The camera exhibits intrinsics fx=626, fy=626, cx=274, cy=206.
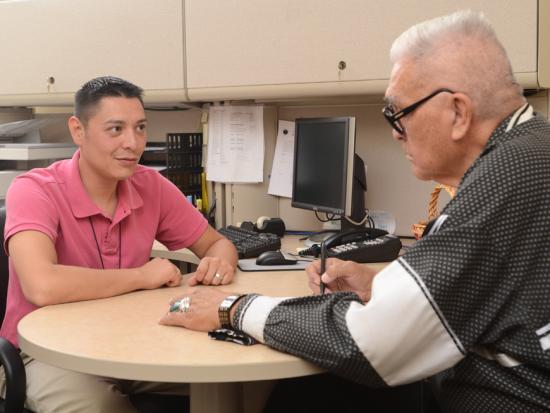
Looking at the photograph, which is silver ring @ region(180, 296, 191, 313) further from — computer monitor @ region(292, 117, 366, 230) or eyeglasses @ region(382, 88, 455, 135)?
computer monitor @ region(292, 117, 366, 230)

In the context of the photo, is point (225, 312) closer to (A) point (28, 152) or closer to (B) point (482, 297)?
(B) point (482, 297)

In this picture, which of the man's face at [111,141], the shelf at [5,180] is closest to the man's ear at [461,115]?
the man's face at [111,141]

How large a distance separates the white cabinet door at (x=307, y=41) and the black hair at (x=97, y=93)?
0.60 metres

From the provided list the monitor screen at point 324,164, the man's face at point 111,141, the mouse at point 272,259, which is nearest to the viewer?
the man's face at point 111,141

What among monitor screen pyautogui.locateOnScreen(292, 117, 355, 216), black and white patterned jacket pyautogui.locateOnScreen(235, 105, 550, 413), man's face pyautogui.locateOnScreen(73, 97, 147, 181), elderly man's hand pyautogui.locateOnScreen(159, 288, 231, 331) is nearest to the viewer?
black and white patterned jacket pyautogui.locateOnScreen(235, 105, 550, 413)

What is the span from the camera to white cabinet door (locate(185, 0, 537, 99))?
6.17 feet

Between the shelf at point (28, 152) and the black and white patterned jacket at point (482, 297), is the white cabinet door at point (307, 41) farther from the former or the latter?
the black and white patterned jacket at point (482, 297)

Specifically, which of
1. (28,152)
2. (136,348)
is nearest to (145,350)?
(136,348)

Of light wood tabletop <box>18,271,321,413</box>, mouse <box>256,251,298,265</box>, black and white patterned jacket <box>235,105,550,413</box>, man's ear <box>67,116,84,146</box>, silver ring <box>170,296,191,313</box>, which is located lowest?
light wood tabletop <box>18,271,321,413</box>

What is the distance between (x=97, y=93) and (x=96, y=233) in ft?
1.20

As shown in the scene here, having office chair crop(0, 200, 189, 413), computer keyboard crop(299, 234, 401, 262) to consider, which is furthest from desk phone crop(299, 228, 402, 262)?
office chair crop(0, 200, 189, 413)

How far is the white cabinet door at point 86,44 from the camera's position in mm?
2281

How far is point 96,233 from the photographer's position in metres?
1.59

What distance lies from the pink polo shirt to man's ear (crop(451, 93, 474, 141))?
908 millimetres
